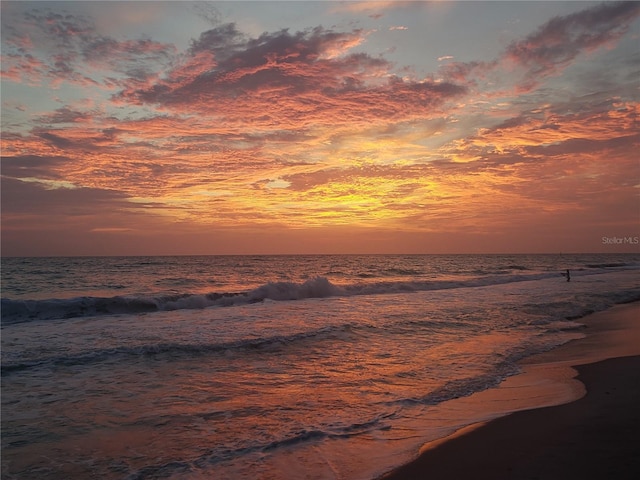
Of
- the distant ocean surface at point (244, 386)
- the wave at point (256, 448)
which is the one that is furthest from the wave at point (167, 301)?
the wave at point (256, 448)

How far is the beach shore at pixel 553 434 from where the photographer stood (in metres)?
4.93

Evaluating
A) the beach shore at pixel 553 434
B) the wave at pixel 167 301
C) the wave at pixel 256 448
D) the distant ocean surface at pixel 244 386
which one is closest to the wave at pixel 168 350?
the distant ocean surface at pixel 244 386

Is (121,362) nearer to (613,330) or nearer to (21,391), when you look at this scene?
(21,391)

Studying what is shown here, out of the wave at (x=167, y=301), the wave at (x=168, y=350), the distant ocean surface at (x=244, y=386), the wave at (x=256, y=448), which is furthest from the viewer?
the wave at (x=167, y=301)

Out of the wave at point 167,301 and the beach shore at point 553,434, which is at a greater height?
the beach shore at point 553,434

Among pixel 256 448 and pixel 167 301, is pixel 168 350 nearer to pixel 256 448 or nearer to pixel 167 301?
pixel 256 448

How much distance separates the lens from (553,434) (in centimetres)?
595

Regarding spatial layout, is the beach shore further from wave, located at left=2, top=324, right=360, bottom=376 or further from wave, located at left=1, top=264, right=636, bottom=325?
wave, located at left=1, top=264, right=636, bottom=325

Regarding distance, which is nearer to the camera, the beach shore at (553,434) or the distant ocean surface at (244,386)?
the beach shore at (553,434)

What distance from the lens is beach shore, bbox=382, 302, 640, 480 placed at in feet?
16.2

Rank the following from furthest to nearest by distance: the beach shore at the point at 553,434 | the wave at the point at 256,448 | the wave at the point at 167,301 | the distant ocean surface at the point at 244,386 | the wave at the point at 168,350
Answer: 1. the wave at the point at 167,301
2. the wave at the point at 168,350
3. the distant ocean surface at the point at 244,386
4. the wave at the point at 256,448
5. the beach shore at the point at 553,434

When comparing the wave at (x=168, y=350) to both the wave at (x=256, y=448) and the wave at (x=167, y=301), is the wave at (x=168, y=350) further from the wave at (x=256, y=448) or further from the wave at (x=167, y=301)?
the wave at (x=167, y=301)

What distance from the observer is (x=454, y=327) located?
16266 millimetres

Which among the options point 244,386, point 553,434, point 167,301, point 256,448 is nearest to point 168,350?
point 244,386
